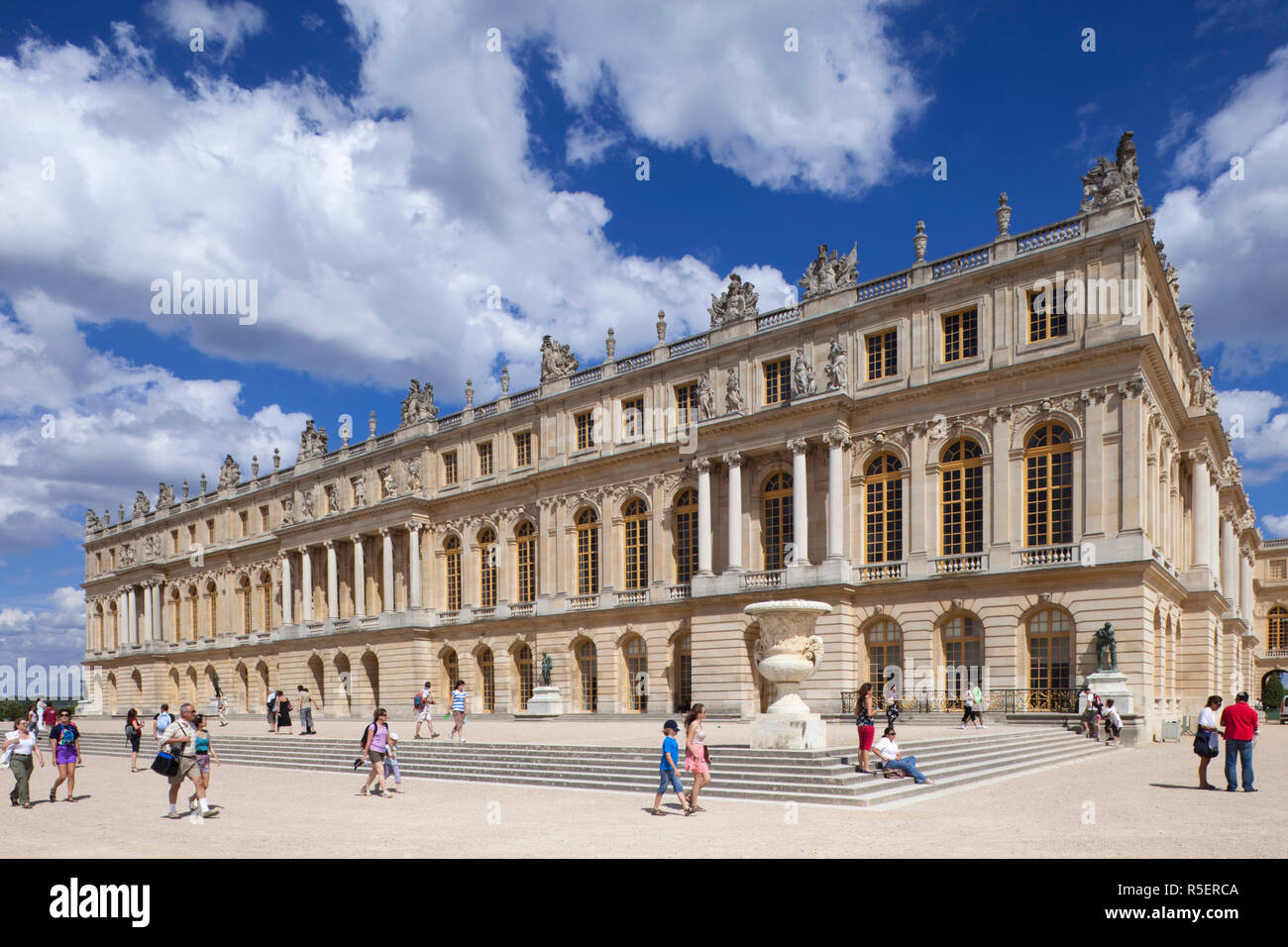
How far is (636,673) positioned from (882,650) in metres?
12.5

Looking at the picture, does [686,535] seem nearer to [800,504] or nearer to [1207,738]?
[800,504]

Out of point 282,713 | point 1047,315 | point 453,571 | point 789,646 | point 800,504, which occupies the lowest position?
point 282,713

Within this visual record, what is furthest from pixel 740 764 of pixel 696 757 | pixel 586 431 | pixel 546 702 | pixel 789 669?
pixel 586 431

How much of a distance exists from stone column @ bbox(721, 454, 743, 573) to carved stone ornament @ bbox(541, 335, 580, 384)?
1219cm

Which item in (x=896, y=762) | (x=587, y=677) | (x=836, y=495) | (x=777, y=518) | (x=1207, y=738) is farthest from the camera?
(x=587, y=677)

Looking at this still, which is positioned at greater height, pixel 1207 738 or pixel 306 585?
pixel 306 585

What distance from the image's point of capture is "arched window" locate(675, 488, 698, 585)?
43.1 meters

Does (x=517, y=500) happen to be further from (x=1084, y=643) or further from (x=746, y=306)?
(x=1084, y=643)

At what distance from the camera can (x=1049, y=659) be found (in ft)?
107

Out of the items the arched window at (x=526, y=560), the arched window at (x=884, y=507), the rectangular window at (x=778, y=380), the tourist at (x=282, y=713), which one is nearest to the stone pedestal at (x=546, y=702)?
the arched window at (x=526, y=560)

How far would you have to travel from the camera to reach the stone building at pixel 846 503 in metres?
32.5

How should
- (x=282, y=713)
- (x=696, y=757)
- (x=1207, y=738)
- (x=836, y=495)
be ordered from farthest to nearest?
(x=836, y=495), (x=282, y=713), (x=1207, y=738), (x=696, y=757)

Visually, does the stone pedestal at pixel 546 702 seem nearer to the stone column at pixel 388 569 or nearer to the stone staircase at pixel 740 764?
the stone column at pixel 388 569

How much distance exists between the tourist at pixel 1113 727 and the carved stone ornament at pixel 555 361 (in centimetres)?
2929
